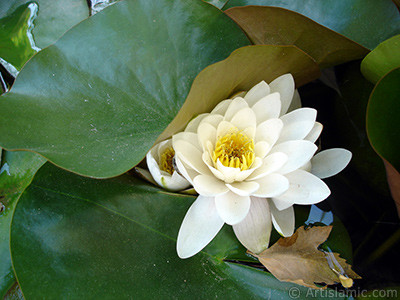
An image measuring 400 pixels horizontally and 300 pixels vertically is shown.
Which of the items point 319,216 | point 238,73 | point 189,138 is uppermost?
point 238,73

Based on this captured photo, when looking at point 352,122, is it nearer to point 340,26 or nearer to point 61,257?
point 340,26

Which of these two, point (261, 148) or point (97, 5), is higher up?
point (97, 5)

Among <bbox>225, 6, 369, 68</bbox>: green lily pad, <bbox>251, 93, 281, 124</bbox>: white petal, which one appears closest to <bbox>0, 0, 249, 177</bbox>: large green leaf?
<bbox>225, 6, 369, 68</bbox>: green lily pad

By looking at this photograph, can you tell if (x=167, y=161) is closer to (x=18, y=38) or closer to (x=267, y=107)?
(x=267, y=107)

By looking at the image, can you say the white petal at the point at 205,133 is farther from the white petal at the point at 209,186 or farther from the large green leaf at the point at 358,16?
the large green leaf at the point at 358,16

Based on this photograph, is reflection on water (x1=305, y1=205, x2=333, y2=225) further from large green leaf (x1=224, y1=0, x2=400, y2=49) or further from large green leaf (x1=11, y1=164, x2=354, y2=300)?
large green leaf (x1=224, y1=0, x2=400, y2=49)

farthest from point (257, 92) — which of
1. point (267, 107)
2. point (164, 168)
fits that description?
point (164, 168)

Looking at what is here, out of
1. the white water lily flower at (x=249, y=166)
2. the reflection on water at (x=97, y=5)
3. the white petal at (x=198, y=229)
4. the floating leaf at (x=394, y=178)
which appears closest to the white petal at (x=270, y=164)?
the white water lily flower at (x=249, y=166)

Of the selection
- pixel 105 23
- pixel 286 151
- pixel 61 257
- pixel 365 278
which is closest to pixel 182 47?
pixel 105 23
